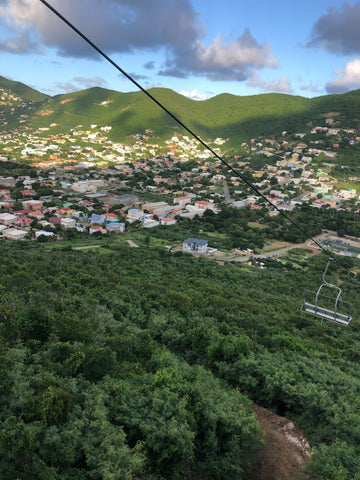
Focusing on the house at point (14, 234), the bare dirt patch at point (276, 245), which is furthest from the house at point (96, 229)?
the bare dirt patch at point (276, 245)

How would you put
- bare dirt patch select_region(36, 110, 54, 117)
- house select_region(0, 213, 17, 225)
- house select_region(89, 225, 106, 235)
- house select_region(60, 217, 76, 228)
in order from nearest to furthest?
house select_region(0, 213, 17, 225)
house select_region(89, 225, 106, 235)
house select_region(60, 217, 76, 228)
bare dirt patch select_region(36, 110, 54, 117)

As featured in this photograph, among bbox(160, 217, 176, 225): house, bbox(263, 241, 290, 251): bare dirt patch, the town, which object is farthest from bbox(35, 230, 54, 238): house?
bbox(263, 241, 290, 251): bare dirt patch

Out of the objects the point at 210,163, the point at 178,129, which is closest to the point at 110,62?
the point at 210,163

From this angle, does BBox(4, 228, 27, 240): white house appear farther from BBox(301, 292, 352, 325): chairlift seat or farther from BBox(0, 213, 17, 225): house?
BBox(301, 292, 352, 325): chairlift seat

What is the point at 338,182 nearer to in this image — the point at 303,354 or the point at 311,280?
the point at 311,280

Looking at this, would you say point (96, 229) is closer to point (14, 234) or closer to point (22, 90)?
point (14, 234)

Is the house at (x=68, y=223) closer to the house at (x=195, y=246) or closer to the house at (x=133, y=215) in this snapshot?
the house at (x=133, y=215)
